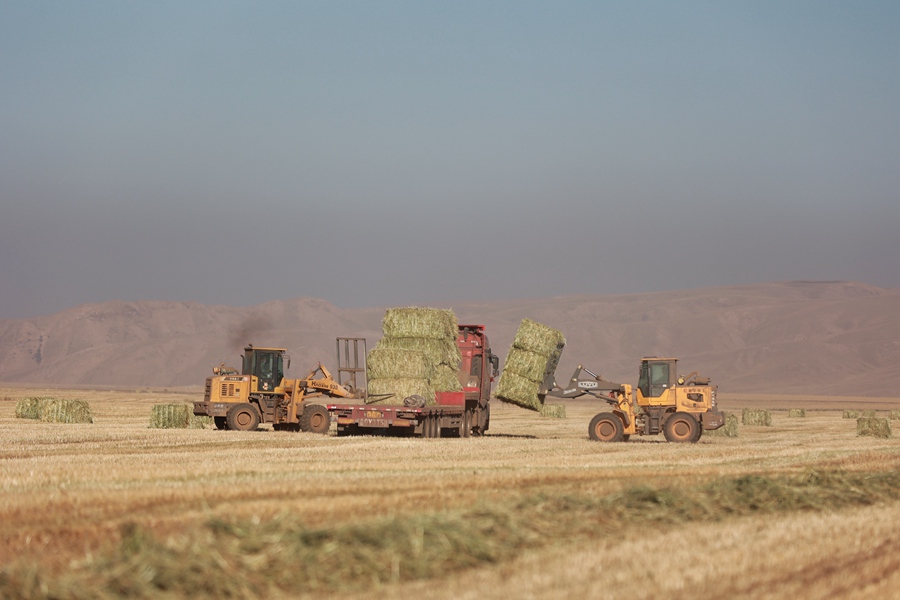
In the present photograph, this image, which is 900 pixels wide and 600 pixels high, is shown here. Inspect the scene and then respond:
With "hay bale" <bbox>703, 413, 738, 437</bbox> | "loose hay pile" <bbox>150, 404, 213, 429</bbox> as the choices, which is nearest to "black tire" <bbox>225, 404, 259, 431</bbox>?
"loose hay pile" <bbox>150, 404, 213, 429</bbox>

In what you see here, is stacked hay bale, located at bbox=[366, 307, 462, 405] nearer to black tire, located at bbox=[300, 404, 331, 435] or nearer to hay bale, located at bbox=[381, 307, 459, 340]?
hay bale, located at bbox=[381, 307, 459, 340]

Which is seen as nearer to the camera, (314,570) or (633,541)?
(314,570)

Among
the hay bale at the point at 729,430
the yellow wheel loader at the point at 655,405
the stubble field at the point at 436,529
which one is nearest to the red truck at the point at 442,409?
the yellow wheel loader at the point at 655,405

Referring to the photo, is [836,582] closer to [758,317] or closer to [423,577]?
[423,577]

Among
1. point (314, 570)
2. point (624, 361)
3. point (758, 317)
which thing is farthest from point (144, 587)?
point (758, 317)

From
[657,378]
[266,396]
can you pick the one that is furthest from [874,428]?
[266,396]

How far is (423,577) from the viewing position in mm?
9492

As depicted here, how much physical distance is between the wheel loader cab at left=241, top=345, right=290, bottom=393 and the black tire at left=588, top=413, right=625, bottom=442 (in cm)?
917

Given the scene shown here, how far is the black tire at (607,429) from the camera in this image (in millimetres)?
30047

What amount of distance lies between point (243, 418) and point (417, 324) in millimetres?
6389

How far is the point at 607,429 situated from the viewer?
30172 mm

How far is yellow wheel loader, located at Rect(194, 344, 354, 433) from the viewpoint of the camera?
33031mm

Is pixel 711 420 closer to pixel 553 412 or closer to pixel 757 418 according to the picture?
pixel 757 418

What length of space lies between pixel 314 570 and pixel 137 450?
14590mm
